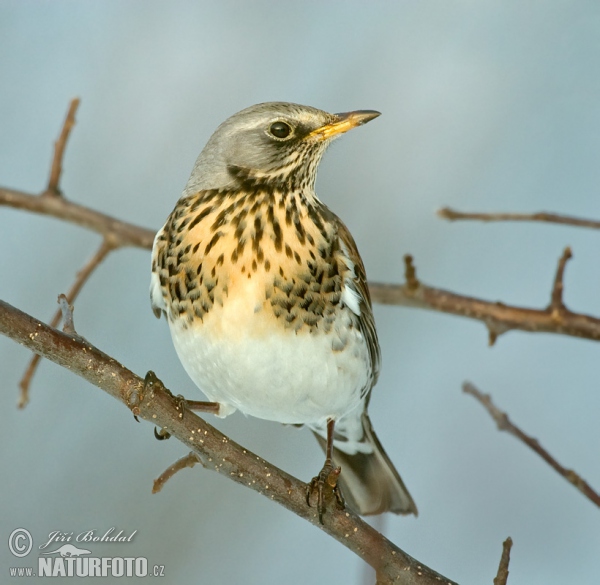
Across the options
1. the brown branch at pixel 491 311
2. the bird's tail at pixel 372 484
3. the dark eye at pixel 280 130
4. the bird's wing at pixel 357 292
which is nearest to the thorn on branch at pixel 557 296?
the brown branch at pixel 491 311

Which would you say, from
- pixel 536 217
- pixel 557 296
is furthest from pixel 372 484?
pixel 536 217

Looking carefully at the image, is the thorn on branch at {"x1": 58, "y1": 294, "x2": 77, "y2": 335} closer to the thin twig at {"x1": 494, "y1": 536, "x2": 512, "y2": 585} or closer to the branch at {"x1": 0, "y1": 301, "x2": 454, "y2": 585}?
the branch at {"x1": 0, "y1": 301, "x2": 454, "y2": 585}

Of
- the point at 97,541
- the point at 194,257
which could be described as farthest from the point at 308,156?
the point at 97,541

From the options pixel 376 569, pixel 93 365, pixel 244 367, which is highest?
pixel 244 367

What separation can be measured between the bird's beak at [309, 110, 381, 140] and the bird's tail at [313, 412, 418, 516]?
1231 mm

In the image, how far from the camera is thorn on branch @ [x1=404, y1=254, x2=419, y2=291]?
3.34m

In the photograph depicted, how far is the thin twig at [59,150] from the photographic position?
10.8ft

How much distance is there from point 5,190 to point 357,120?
1.68 metres

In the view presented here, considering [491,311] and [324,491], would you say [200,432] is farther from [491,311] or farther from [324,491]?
[491,311]

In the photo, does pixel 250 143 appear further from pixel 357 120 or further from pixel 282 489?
pixel 282 489

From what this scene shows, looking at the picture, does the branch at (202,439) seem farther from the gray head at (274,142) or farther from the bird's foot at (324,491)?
the gray head at (274,142)

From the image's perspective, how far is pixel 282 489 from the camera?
2604 millimetres

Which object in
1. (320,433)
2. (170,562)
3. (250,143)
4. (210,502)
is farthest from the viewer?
(210,502)

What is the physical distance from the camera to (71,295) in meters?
3.29
